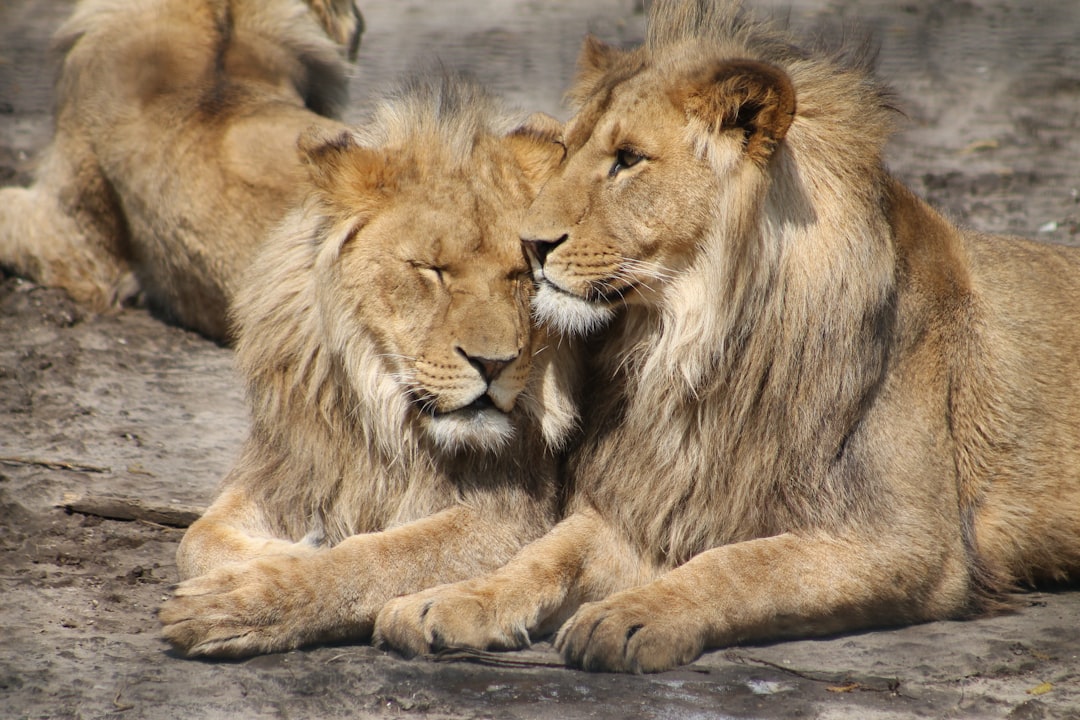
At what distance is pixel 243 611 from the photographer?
9.27 feet

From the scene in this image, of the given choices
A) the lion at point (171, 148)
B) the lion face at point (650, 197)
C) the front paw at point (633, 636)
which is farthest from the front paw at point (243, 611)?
the lion at point (171, 148)

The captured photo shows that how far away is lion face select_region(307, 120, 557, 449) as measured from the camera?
3008mm

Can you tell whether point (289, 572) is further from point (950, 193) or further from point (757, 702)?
point (950, 193)

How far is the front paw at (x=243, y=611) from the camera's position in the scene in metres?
2.80

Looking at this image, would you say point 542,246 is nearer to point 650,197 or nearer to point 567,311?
point 567,311

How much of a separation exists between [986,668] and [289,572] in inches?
60.7

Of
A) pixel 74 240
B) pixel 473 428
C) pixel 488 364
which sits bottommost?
A: pixel 74 240

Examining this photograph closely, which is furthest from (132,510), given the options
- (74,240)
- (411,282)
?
(74,240)

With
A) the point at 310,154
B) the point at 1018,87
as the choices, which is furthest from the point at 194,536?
the point at 1018,87

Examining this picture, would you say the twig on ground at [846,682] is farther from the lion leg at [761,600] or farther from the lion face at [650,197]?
the lion face at [650,197]

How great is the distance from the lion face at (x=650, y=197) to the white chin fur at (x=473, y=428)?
0.26 metres

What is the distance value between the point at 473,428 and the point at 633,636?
0.59 metres

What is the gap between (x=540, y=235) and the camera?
296 cm

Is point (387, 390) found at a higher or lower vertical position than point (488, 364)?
lower
